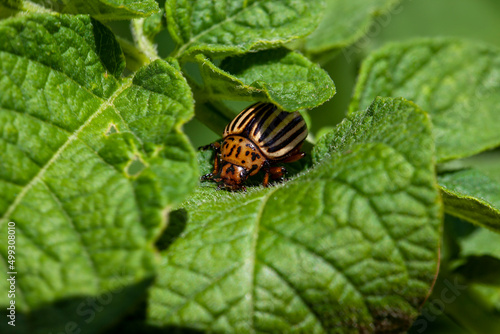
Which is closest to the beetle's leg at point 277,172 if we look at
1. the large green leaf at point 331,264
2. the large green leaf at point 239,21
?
the large green leaf at point 239,21

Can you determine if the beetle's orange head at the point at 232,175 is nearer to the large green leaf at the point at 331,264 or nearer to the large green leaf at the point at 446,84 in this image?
the large green leaf at the point at 331,264

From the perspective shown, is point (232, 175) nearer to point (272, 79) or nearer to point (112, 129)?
point (272, 79)

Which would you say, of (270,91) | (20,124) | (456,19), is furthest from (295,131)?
(456,19)

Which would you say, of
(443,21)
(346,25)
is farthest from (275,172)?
(443,21)

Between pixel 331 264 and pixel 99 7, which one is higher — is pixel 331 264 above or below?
below

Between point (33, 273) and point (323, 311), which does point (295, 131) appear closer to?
point (323, 311)

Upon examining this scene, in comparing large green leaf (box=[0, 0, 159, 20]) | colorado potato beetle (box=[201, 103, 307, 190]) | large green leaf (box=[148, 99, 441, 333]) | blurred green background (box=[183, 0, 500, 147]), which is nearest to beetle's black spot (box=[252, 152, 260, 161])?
colorado potato beetle (box=[201, 103, 307, 190])

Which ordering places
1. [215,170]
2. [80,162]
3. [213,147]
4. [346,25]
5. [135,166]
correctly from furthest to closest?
[346,25] → [213,147] → [215,170] → [135,166] → [80,162]
